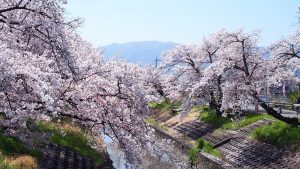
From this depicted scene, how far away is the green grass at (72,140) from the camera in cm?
2713

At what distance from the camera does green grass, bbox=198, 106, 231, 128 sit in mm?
40531

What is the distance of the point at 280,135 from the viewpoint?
29250 millimetres

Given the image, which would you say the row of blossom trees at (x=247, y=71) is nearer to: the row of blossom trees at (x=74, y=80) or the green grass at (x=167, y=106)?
the row of blossom trees at (x=74, y=80)

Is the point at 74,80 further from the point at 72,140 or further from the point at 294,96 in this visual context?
the point at 294,96

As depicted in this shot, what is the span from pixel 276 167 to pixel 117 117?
12.8 meters

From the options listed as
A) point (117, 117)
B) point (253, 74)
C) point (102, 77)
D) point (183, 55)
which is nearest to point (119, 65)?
point (102, 77)

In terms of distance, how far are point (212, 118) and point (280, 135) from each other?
1391cm

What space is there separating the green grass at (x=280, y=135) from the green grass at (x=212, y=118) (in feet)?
25.6

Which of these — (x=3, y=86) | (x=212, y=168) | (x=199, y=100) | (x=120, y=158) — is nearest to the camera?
(x=3, y=86)

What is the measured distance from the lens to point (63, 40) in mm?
13805

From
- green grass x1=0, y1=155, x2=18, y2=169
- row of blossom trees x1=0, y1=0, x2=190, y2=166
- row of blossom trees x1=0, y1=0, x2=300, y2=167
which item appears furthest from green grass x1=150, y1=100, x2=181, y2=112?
green grass x1=0, y1=155, x2=18, y2=169

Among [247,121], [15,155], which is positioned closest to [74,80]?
[15,155]

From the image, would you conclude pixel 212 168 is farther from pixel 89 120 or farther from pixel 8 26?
pixel 8 26

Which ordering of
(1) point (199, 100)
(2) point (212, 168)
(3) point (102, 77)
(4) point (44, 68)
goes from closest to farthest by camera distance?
(4) point (44, 68)
(3) point (102, 77)
(2) point (212, 168)
(1) point (199, 100)
